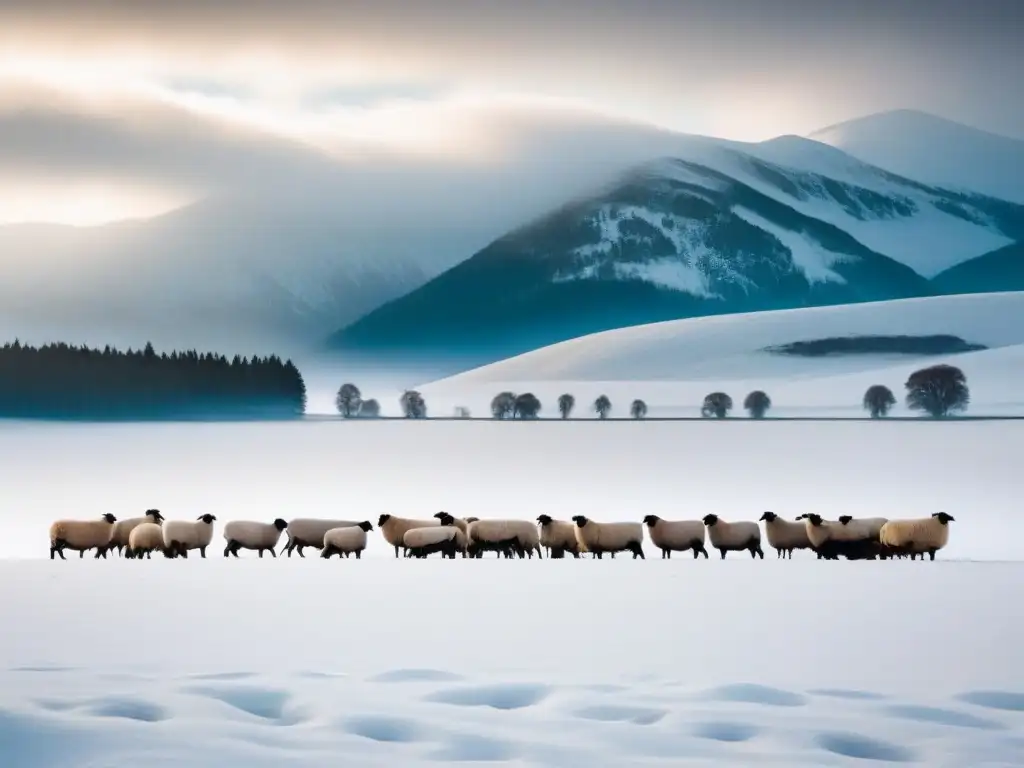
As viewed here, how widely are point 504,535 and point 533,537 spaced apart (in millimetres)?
478

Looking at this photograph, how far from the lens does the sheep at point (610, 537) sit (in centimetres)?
2202

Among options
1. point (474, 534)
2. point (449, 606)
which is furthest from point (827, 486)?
point (449, 606)

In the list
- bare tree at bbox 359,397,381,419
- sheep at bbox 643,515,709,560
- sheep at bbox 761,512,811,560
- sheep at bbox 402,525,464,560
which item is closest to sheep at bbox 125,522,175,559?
sheep at bbox 402,525,464,560

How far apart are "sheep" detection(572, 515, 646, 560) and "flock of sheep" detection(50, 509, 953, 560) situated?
0.02 metres

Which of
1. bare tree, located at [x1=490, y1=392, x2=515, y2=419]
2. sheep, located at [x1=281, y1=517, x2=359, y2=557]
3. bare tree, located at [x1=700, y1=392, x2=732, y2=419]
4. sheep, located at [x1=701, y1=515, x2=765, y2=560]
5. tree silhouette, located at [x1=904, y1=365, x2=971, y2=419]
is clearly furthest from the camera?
bare tree, located at [x1=490, y1=392, x2=515, y2=419]

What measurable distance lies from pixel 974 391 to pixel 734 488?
8767 centimetres

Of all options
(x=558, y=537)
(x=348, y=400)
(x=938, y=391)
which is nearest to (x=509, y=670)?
(x=558, y=537)

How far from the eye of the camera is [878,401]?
114688mm

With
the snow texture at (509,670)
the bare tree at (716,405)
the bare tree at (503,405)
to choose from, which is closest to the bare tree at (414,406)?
the bare tree at (503,405)

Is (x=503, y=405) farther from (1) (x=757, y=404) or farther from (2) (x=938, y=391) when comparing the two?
(2) (x=938, y=391)

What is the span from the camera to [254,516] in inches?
1187

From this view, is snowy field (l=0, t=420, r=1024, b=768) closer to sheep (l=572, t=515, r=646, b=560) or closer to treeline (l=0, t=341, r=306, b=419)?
sheep (l=572, t=515, r=646, b=560)

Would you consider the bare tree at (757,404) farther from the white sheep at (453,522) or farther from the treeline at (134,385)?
the white sheep at (453,522)

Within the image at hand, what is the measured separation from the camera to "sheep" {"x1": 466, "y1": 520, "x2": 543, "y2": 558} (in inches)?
869
